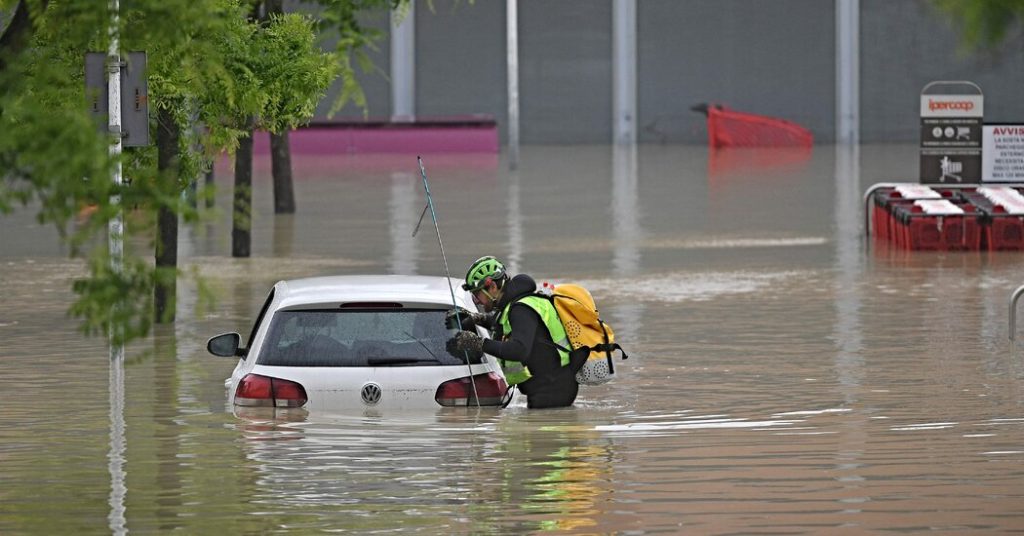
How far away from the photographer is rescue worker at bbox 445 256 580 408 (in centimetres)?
1103

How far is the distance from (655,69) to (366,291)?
52.7 meters

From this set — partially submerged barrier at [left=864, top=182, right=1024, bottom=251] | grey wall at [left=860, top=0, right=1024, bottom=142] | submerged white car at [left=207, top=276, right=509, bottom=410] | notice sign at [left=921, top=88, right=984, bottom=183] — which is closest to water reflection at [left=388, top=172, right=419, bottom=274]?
partially submerged barrier at [left=864, top=182, right=1024, bottom=251]

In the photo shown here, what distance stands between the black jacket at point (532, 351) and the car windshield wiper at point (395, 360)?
1.07 feet

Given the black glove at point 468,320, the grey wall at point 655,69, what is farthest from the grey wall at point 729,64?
the black glove at point 468,320

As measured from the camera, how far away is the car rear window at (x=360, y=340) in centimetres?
1077

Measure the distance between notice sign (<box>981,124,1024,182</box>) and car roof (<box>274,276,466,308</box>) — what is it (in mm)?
18116

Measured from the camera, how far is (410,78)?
62.7m

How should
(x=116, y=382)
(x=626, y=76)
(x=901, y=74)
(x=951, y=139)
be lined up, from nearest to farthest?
1. (x=116, y=382)
2. (x=951, y=139)
3. (x=901, y=74)
4. (x=626, y=76)

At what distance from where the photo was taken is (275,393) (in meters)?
10.6

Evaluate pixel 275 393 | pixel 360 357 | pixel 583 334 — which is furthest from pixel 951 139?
pixel 275 393

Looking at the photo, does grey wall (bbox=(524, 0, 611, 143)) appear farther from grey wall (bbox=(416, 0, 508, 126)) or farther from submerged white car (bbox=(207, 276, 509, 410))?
submerged white car (bbox=(207, 276, 509, 410))

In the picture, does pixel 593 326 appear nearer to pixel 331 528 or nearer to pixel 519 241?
pixel 331 528

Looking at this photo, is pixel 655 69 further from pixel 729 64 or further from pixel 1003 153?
pixel 1003 153

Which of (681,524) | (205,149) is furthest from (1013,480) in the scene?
(205,149)
